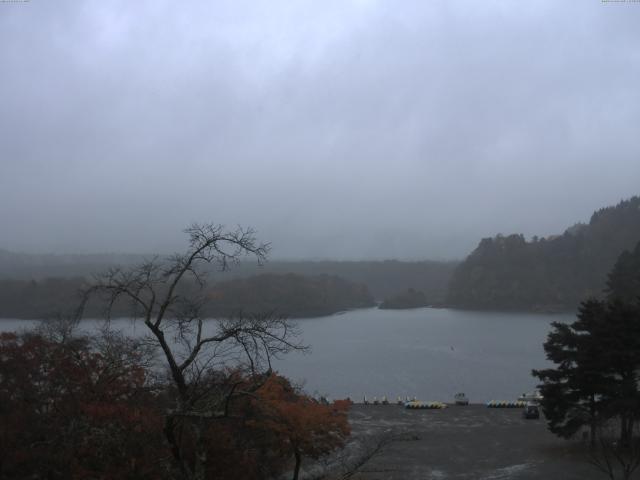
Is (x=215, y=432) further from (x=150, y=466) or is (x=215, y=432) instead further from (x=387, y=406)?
(x=387, y=406)

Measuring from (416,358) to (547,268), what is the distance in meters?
78.1

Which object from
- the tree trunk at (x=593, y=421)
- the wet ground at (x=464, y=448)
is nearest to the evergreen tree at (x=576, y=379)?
the tree trunk at (x=593, y=421)

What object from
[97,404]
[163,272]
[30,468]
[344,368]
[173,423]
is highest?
[163,272]

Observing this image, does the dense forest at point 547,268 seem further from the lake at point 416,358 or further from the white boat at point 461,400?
the white boat at point 461,400

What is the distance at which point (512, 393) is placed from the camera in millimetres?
36000

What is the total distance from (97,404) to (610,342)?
13020mm

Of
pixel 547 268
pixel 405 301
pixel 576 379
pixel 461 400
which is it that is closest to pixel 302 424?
pixel 576 379

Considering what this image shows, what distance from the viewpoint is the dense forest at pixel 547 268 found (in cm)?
11356

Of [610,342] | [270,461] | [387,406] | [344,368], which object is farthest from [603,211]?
[270,461]

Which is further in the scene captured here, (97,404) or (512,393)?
(512,393)

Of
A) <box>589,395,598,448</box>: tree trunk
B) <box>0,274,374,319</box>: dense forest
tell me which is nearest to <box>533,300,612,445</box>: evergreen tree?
<box>589,395,598,448</box>: tree trunk

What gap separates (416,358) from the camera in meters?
51.3

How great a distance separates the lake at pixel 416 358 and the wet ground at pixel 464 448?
5.02 metres

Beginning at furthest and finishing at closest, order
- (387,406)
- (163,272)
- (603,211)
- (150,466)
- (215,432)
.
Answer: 1. (603,211)
2. (387,406)
3. (215,432)
4. (150,466)
5. (163,272)
